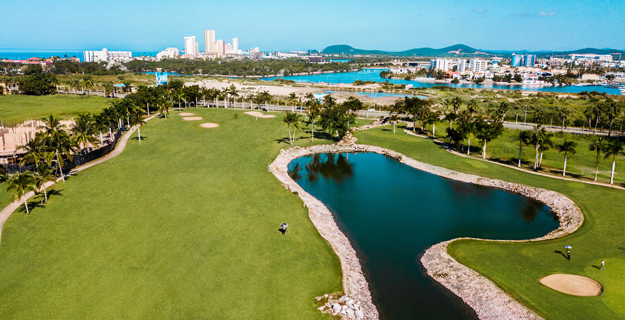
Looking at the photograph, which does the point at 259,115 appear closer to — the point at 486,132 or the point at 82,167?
the point at 82,167

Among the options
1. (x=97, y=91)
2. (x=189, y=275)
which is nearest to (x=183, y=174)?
(x=189, y=275)

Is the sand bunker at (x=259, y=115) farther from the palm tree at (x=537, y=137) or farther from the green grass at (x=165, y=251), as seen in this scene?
the palm tree at (x=537, y=137)

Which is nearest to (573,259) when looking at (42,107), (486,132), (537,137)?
(537,137)

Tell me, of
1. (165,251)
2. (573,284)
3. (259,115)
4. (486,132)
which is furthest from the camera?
(259,115)

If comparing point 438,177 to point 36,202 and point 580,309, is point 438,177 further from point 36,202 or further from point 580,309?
point 36,202

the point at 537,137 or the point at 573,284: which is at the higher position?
the point at 537,137

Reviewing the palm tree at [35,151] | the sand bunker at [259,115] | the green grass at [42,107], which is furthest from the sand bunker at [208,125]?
the palm tree at [35,151]
